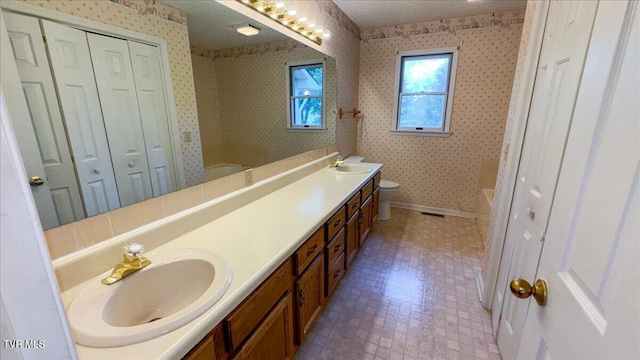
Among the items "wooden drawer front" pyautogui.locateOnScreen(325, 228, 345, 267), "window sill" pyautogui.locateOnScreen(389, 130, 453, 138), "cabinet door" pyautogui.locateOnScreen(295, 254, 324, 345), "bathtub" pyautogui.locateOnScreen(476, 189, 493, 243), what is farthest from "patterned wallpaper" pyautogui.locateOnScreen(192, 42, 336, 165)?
"bathtub" pyautogui.locateOnScreen(476, 189, 493, 243)

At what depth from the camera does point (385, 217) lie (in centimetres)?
341

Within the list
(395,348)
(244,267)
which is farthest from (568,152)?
(395,348)

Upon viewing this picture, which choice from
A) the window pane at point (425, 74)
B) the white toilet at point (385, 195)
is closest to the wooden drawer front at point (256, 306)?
the white toilet at point (385, 195)

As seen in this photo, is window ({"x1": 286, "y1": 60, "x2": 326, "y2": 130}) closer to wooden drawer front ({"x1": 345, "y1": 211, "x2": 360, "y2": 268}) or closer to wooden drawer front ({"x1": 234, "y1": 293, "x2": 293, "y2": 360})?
wooden drawer front ({"x1": 345, "y1": 211, "x2": 360, "y2": 268})

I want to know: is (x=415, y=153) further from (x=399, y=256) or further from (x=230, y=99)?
(x=230, y=99)

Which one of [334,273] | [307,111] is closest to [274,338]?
[334,273]

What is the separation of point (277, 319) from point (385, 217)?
8.21 ft

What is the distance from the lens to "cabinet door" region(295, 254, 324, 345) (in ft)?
4.39

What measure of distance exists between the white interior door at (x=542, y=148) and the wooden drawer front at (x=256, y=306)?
0.96 meters

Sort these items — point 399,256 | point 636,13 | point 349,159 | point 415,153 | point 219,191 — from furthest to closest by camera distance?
point 415,153, point 349,159, point 399,256, point 219,191, point 636,13

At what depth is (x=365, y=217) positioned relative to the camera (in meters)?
2.46

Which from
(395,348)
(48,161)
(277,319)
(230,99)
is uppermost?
(230,99)

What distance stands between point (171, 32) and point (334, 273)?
5.32 feet

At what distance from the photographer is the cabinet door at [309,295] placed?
4.39ft
